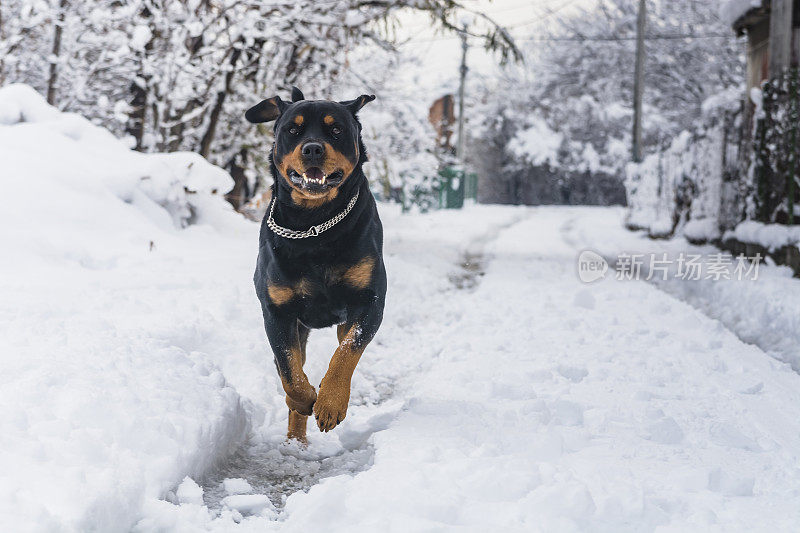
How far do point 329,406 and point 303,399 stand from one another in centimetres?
25

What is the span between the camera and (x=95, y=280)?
532 centimetres

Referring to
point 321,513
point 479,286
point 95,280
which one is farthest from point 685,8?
point 321,513

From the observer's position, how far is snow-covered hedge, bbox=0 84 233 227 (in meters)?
7.19

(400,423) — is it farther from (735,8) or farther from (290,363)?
(735,8)

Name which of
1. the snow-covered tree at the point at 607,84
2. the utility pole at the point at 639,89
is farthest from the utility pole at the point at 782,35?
the snow-covered tree at the point at 607,84

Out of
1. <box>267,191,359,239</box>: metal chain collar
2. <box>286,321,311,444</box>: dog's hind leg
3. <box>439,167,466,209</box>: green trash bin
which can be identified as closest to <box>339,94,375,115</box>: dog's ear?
<box>267,191,359,239</box>: metal chain collar

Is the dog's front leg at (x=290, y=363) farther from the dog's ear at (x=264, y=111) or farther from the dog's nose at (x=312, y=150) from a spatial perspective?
the dog's ear at (x=264, y=111)

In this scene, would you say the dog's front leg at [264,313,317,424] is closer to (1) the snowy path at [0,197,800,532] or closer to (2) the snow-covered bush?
(1) the snowy path at [0,197,800,532]

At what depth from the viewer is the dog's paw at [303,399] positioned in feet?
10.5

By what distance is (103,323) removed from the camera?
12.5 ft

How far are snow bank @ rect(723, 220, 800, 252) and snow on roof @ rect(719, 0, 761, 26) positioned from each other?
209 inches

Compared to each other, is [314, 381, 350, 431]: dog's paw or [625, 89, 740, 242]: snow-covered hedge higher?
[625, 89, 740, 242]: snow-covered hedge

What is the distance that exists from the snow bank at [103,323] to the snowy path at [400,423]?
1 cm

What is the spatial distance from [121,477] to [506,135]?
3889 centimetres
